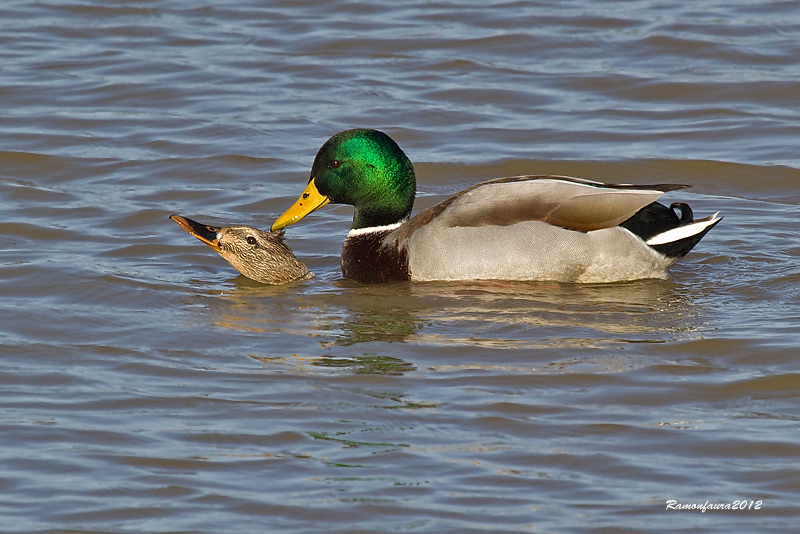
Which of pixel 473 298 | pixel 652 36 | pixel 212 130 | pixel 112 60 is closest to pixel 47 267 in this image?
pixel 473 298

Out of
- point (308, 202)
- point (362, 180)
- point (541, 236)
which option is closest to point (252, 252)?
point (308, 202)

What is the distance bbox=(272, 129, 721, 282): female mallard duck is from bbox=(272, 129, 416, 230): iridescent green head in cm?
36

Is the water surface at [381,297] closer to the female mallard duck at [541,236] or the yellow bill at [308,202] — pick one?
the female mallard duck at [541,236]

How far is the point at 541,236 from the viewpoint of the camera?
8.37 m

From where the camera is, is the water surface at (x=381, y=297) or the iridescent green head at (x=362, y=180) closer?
the water surface at (x=381, y=297)

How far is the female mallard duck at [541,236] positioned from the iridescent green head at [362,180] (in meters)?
0.36

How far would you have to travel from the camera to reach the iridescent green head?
8891mm

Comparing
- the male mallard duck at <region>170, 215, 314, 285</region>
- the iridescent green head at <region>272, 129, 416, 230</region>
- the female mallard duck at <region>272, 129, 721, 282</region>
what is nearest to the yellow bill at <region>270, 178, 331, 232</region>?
the iridescent green head at <region>272, 129, 416, 230</region>

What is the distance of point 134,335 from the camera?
7.44m

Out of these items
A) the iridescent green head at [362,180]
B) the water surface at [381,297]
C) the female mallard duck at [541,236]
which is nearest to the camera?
the water surface at [381,297]

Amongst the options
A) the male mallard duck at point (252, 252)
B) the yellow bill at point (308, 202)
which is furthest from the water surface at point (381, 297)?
the yellow bill at point (308, 202)

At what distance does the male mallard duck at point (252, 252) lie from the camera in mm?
8578

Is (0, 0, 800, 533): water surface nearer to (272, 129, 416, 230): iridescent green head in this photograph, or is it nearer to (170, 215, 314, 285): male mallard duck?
(170, 215, 314, 285): male mallard duck

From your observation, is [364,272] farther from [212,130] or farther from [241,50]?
[241,50]
